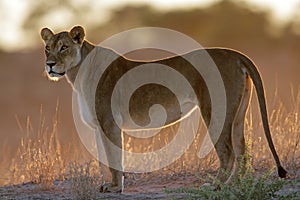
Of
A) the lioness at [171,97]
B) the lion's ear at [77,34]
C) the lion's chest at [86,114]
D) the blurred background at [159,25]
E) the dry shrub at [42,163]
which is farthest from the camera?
the blurred background at [159,25]

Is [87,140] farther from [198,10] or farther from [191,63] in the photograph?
[198,10]

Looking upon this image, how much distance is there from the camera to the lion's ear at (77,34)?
28.2ft

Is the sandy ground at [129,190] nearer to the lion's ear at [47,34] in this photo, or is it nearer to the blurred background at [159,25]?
the lion's ear at [47,34]

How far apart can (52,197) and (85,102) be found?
0.88 metres

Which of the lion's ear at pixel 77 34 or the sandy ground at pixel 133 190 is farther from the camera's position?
the lion's ear at pixel 77 34

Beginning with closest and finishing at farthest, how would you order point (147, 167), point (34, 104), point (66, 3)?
point (147, 167), point (34, 104), point (66, 3)

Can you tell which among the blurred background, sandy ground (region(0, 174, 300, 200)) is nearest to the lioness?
sandy ground (region(0, 174, 300, 200))

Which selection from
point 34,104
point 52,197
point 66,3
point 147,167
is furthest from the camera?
point 66,3

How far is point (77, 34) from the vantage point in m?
8.66

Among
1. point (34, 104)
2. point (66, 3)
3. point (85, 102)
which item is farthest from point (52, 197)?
point (66, 3)

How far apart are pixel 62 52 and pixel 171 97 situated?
3.31 feet

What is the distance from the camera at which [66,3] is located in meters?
26.3

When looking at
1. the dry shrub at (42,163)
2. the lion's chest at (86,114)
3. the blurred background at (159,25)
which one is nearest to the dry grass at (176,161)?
the dry shrub at (42,163)

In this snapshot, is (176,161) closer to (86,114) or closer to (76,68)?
(86,114)
